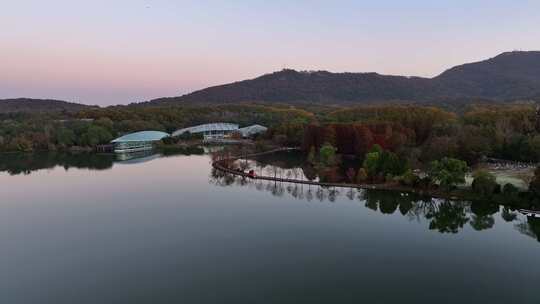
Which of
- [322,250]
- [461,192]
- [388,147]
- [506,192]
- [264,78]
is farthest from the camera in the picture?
[264,78]

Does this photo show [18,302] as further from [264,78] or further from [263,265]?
[264,78]

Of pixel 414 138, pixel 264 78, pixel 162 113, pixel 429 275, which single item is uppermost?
pixel 264 78

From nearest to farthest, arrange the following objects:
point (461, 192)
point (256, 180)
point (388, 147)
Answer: point (461, 192)
point (256, 180)
point (388, 147)

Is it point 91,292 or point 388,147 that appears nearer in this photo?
point 91,292

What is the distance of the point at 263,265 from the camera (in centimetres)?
714

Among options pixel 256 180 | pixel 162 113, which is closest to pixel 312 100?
pixel 162 113

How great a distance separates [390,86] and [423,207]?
62.7 m

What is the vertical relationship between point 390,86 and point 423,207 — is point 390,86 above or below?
above

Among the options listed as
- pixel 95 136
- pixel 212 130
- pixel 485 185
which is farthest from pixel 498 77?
pixel 95 136

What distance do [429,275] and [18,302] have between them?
7.19 m

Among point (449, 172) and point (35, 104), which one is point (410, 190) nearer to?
point (449, 172)

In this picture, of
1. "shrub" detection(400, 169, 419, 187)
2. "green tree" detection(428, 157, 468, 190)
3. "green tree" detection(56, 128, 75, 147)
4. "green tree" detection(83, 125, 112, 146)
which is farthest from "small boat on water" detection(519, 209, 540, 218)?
"green tree" detection(56, 128, 75, 147)

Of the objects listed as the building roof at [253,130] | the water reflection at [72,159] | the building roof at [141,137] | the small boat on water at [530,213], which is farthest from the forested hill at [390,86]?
the small boat on water at [530,213]

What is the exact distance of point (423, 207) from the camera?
35.9 ft
